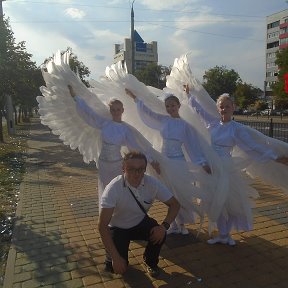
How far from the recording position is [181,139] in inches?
193

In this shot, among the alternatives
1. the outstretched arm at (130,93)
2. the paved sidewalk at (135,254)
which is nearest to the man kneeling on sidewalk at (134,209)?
the paved sidewalk at (135,254)

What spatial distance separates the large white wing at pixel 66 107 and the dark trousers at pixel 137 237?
172 centimetres

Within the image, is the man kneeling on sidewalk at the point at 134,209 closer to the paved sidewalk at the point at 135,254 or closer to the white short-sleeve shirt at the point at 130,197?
the white short-sleeve shirt at the point at 130,197

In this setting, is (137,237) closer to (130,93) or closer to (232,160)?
(232,160)

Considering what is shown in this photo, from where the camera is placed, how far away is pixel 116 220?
3.93 meters

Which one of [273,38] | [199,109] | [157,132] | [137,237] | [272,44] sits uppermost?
[273,38]

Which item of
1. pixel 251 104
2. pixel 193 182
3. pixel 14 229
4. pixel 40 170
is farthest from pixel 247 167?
pixel 251 104

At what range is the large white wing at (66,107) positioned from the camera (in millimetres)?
5105

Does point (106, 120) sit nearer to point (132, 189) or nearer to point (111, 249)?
point (132, 189)

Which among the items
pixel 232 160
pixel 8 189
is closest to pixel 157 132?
pixel 232 160

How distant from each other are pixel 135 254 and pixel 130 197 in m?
1.14

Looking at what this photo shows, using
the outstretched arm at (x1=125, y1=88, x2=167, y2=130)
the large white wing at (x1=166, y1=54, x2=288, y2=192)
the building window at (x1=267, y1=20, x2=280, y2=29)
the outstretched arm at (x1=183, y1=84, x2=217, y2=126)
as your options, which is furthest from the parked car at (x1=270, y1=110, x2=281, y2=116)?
the outstretched arm at (x1=125, y1=88, x2=167, y2=130)

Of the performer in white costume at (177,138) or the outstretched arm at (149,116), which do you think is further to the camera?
the outstretched arm at (149,116)

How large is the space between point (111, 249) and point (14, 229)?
9.30ft
